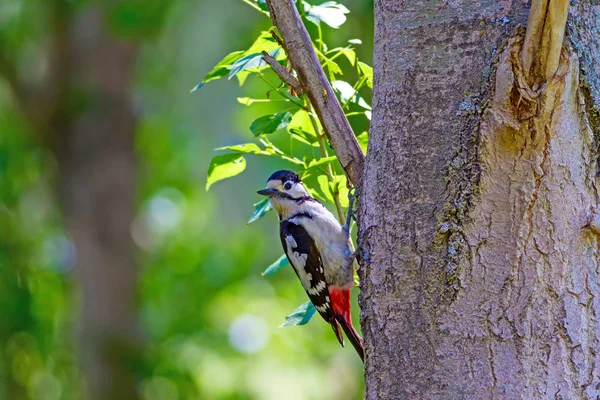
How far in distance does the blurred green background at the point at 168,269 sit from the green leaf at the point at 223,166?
5.91 m

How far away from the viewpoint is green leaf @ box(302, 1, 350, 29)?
2219 millimetres

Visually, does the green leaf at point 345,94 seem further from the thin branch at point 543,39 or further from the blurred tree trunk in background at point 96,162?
the blurred tree trunk in background at point 96,162

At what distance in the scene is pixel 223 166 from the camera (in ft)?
8.09

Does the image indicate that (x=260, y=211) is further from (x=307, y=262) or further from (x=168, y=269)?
(x=168, y=269)

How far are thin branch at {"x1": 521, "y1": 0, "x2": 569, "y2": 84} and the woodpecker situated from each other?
1.60m

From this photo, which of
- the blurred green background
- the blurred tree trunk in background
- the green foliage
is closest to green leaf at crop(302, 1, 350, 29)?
the green foliage

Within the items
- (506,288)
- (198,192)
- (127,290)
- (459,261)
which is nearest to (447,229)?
(459,261)

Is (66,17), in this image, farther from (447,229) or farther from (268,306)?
(447,229)

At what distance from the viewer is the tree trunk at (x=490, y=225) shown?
1641 mm

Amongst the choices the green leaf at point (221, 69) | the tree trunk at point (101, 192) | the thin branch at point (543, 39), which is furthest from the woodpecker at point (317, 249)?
the tree trunk at point (101, 192)

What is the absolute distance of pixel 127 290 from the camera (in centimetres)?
1023

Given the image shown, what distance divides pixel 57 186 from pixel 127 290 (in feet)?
6.01

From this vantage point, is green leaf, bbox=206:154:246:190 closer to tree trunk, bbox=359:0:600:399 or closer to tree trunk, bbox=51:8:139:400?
tree trunk, bbox=359:0:600:399

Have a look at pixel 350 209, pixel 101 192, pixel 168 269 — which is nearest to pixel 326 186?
pixel 350 209
